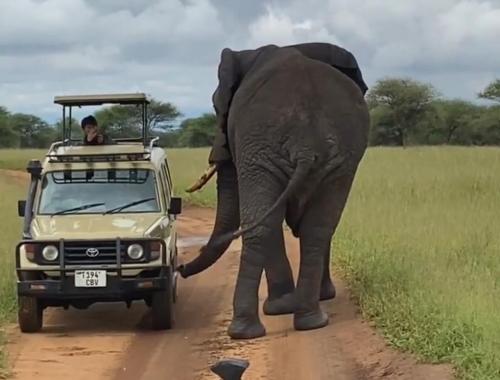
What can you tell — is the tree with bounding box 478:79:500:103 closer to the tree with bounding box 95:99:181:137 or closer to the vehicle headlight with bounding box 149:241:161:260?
the tree with bounding box 95:99:181:137

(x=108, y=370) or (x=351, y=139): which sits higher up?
(x=351, y=139)

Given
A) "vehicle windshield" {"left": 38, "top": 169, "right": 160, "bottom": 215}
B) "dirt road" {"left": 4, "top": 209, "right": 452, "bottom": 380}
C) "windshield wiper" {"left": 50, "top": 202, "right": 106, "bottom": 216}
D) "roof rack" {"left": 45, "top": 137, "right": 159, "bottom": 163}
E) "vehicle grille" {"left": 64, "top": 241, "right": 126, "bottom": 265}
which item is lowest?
"dirt road" {"left": 4, "top": 209, "right": 452, "bottom": 380}

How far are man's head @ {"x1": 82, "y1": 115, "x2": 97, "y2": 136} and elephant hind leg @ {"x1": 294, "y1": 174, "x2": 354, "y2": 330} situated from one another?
3.47m

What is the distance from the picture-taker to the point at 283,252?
35.7 feet

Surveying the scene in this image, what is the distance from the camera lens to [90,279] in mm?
10102

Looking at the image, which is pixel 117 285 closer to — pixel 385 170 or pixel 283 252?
pixel 283 252

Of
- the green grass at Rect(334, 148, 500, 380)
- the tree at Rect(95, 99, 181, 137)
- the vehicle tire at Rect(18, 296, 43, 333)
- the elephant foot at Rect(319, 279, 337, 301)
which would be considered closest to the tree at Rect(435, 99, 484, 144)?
the tree at Rect(95, 99, 181, 137)

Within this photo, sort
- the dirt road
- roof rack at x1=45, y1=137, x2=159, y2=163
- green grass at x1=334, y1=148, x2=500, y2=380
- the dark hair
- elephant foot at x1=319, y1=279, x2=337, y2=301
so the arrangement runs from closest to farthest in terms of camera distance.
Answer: green grass at x1=334, y1=148, x2=500, y2=380, the dirt road, roof rack at x1=45, y1=137, x2=159, y2=163, elephant foot at x1=319, y1=279, x2=337, y2=301, the dark hair

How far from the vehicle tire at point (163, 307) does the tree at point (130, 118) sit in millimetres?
4664

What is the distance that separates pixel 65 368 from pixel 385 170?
2084cm

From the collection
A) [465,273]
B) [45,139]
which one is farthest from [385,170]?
[45,139]

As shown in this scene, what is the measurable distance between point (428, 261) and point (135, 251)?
12.2ft

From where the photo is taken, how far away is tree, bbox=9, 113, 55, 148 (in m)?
75.9

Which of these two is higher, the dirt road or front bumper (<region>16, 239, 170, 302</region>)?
front bumper (<region>16, 239, 170, 302</region>)
